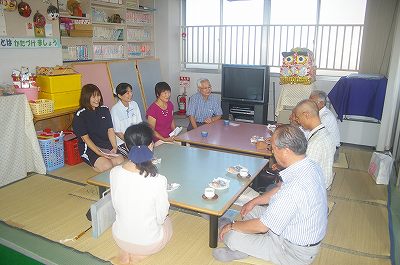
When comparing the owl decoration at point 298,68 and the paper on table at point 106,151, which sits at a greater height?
the owl decoration at point 298,68

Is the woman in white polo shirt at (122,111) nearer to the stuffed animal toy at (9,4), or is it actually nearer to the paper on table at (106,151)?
the paper on table at (106,151)

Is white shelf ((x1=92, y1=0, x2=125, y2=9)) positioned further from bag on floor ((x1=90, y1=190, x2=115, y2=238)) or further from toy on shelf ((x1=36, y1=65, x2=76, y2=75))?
bag on floor ((x1=90, y1=190, x2=115, y2=238))

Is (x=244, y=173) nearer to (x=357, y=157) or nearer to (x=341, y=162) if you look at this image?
(x=341, y=162)

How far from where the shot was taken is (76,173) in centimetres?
397

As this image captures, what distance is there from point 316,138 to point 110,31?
479cm

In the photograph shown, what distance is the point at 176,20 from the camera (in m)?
6.96

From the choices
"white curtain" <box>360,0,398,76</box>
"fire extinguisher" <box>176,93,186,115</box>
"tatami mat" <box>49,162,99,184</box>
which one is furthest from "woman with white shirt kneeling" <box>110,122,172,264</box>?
"fire extinguisher" <box>176,93,186,115</box>

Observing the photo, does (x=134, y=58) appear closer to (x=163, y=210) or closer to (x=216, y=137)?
(x=216, y=137)

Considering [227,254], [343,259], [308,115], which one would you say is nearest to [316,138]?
[308,115]

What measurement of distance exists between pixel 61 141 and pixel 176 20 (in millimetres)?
3920

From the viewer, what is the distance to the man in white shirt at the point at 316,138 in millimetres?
2553

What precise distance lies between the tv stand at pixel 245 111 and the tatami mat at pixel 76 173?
115 inches

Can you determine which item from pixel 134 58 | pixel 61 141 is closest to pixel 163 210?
pixel 61 141

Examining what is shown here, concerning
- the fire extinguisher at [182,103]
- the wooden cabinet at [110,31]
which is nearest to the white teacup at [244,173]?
the wooden cabinet at [110,31]
